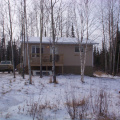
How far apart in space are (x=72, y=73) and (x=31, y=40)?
569 cm

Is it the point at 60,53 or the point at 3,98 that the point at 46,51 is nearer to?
the point at 60,53

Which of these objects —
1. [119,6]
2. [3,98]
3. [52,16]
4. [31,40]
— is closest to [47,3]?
[52,16]

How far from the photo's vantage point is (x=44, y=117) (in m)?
4.62

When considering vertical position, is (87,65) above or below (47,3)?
below

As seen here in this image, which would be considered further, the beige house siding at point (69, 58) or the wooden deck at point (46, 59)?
the beige house siding at point (69, 58)

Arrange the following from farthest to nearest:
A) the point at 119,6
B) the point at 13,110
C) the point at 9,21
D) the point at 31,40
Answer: the point at 119,6 < the point at 31,40 < the point at 9,21 < the point at 13,110

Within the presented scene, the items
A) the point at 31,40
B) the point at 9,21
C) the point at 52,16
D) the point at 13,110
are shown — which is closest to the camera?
the point at 13,110

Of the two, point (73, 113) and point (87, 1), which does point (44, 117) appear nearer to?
point (73, 113)

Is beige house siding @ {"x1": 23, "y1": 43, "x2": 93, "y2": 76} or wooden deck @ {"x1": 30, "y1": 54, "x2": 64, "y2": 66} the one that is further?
beige house siding @ {"x1": 23, "y1": 43, "x2": 93, "y2": 76}

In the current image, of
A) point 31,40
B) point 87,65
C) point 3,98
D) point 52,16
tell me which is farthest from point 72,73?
point 3,98

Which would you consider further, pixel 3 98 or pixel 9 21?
pixel 9 21

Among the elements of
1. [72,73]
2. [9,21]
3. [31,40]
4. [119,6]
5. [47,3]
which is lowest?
[72,73]

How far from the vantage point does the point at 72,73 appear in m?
16.4

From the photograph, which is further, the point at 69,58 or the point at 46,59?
the point at 69,58
